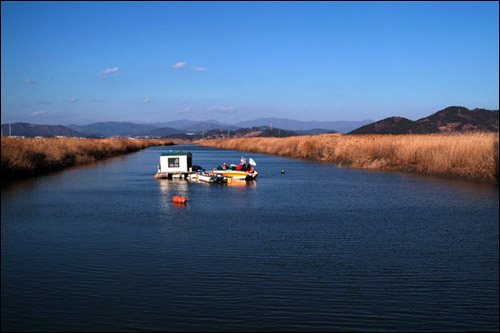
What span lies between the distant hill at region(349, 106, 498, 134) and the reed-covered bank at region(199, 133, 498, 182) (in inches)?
Result: 1843

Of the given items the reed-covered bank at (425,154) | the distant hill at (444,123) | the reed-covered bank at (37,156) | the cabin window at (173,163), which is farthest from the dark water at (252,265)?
the distant hill at (444,123)

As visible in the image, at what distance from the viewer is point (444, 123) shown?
96.8 meters

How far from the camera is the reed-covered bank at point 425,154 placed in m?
27.8

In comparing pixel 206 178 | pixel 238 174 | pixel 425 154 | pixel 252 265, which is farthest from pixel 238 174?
pixel 252 265

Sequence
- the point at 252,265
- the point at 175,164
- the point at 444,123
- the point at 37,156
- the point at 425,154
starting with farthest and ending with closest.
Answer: the point at 444,123, the point at 37,156, the point at 175,164, the point at 425,154, the point at 252,265

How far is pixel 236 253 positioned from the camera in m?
12.2

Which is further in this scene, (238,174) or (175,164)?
(175,164)

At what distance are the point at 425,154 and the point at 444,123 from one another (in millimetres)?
69014

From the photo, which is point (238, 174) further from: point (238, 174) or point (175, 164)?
point (175, 164)

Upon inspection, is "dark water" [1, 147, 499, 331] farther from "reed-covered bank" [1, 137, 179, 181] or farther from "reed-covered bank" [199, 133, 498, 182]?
"reed-covered bank" [1, 137, 179, 181]

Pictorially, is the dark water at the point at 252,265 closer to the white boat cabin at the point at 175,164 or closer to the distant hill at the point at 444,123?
the white boat cabin at the point at 175,164

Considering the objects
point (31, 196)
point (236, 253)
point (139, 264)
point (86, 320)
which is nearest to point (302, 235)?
point (236, 253)

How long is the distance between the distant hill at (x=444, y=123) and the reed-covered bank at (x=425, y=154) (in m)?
46.8

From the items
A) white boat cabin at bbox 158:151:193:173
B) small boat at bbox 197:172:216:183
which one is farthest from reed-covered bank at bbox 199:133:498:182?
white boat cabin at bbox 158:151:193:173
